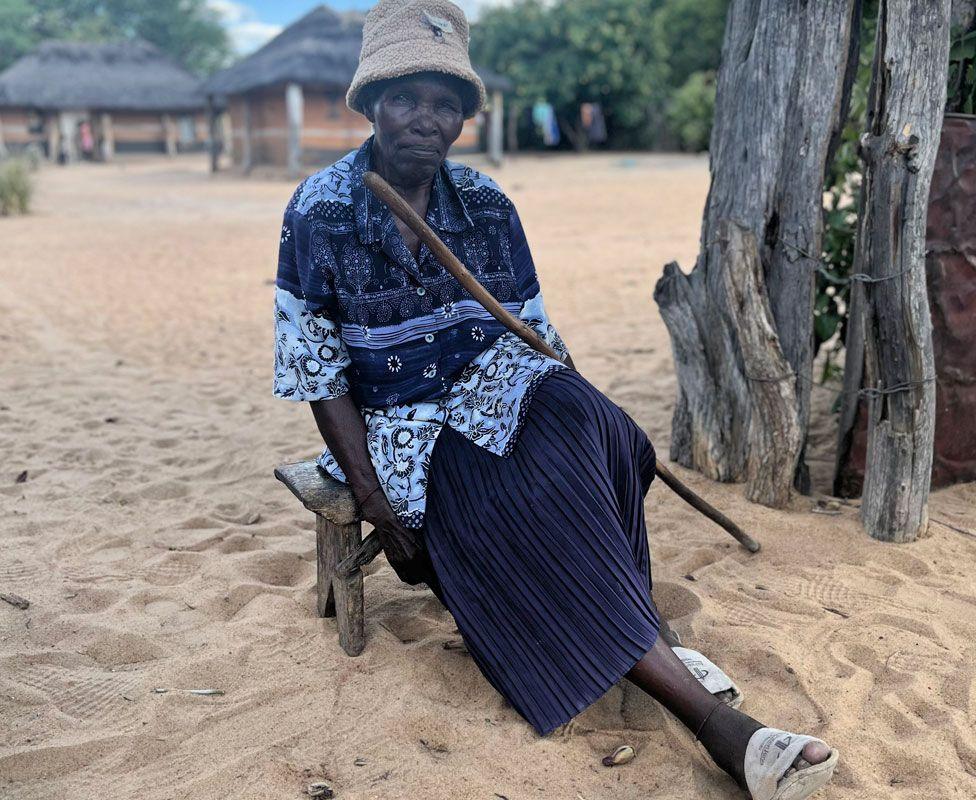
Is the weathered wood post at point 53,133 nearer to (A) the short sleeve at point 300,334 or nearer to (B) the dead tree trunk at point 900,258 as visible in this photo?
(A) the short sleeve at point 300,334

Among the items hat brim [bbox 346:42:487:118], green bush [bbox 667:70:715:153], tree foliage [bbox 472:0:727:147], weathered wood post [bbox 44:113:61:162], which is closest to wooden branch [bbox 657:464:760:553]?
hat brim [bbox 346:42:487:118]

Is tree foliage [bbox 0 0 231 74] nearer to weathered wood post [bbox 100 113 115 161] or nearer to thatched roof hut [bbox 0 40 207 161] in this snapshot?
thatched roof hut [bbox 0 40 207 161]

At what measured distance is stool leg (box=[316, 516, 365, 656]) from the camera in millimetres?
2484

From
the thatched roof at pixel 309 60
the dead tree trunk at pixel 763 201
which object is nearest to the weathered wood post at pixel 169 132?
the thatched roof at pixel 309 60

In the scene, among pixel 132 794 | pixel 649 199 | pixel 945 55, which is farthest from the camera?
pixel 649 199

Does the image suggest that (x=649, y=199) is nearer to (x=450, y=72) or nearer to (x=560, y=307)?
(x=560, y=307)

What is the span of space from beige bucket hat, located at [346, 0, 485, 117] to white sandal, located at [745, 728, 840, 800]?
1.70m

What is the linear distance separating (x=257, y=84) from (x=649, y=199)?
10336 mm

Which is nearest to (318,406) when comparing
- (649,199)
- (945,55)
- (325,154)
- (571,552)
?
(571,552)

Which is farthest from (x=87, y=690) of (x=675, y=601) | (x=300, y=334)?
(x=675, y=601)

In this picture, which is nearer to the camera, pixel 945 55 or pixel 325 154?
pixel 945 55

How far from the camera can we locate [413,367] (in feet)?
Answer: 8.10

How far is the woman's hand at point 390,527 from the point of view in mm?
2420

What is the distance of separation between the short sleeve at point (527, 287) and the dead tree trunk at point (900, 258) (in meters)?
1.15
